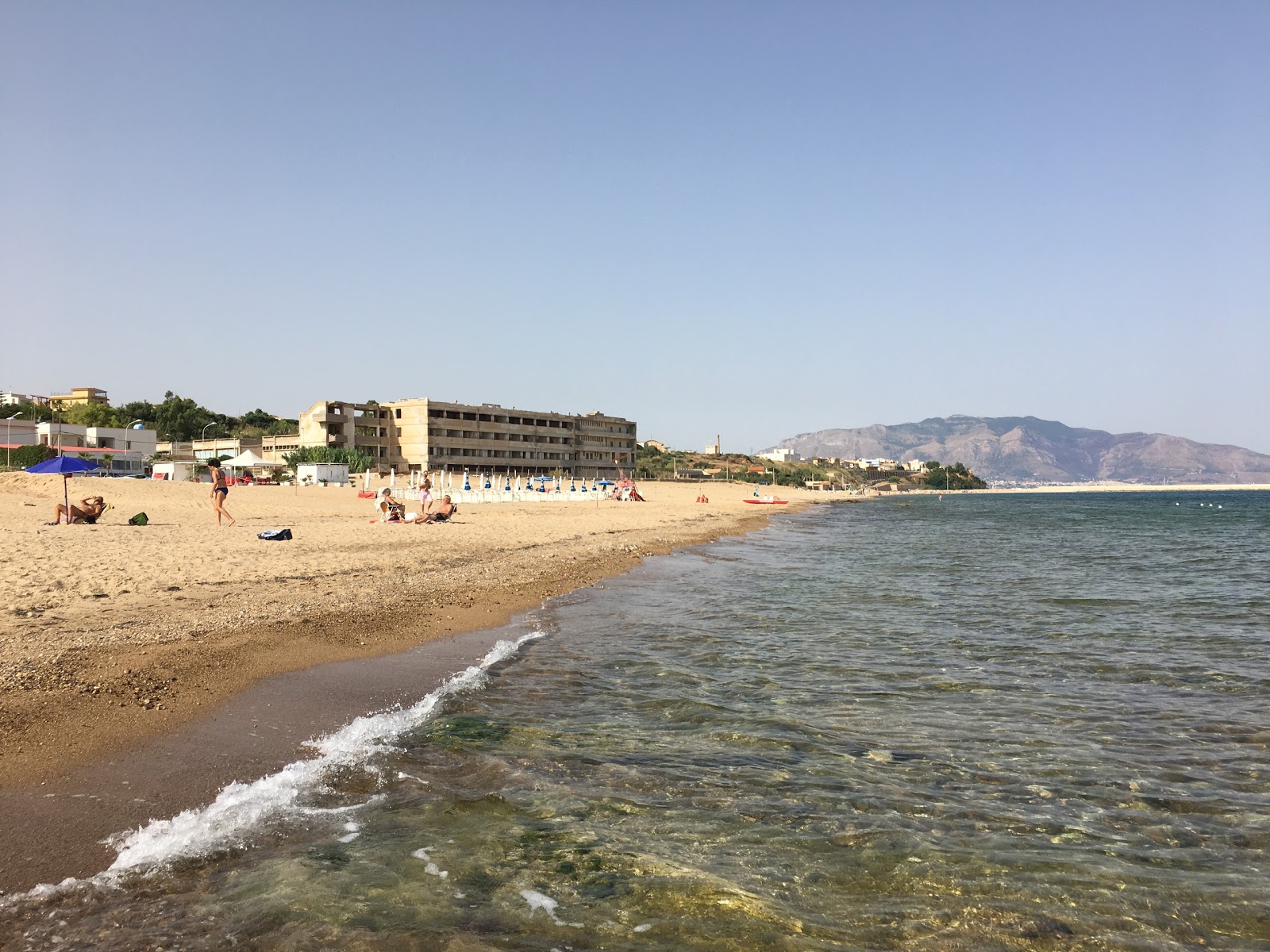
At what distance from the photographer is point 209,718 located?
721cm

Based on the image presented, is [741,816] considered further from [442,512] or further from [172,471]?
[172,471]

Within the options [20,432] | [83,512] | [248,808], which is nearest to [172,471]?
[20,432]

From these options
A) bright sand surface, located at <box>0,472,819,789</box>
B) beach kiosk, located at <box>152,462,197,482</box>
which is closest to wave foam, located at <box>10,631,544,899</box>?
bright sand surface, located at <box>0,472,819,789</box>

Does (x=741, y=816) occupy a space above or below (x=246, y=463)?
below

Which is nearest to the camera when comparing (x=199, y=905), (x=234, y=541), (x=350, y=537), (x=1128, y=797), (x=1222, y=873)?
(x=199, y=905)

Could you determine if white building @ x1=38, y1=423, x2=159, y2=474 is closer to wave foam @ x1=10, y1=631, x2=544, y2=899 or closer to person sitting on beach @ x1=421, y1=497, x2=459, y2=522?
person sitting on beach @ x1=421, y1=497, x2=459, y2=522

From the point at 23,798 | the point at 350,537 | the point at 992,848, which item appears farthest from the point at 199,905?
the point at 350,537

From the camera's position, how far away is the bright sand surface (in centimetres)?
710

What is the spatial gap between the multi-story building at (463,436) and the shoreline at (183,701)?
87.0m

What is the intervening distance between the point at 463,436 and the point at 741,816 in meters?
103

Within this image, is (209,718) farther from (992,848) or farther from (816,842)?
(992,848)

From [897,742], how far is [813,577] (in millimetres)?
13749

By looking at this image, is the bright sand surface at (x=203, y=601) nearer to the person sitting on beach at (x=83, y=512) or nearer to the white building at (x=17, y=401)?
the person sitting on beach at (x=83, y=512)

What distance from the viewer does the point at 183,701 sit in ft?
24.8
